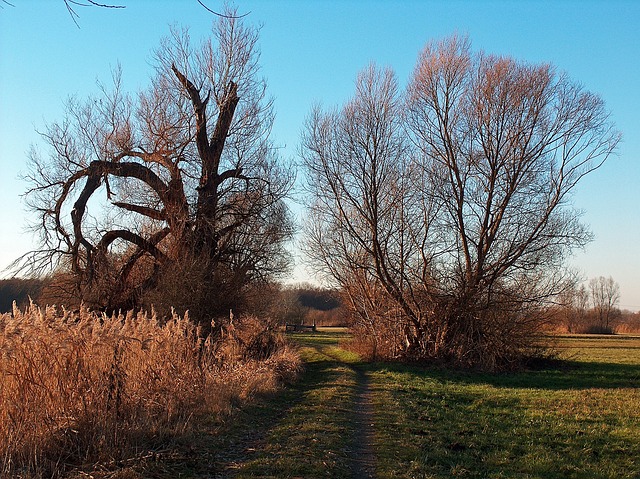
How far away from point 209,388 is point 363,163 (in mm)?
15909

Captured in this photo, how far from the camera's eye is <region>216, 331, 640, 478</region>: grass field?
22.3 feet

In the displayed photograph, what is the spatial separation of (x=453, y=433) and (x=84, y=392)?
5963 millimetres

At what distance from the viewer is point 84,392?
6.91 metres

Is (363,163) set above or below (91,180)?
above

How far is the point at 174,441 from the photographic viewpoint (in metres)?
7.14

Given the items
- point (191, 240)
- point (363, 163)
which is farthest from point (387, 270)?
point (191, 240)

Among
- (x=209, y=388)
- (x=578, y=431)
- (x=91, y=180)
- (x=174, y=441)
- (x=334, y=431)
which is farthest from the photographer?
(x=91, y=180)

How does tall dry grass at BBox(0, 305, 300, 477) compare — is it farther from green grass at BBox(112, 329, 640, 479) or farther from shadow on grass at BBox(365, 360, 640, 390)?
shadow on grass at BBox(365, 360, 640, 390)

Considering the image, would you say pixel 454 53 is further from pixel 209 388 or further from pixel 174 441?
pixel 174 441

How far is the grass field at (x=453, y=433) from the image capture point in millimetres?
6797

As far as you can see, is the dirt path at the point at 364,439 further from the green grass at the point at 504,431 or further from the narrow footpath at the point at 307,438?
the green grass at the point at 504,431

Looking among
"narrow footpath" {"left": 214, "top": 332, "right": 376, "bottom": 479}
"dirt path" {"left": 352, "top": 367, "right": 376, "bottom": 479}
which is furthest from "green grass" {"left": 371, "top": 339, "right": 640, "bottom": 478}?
"narrow footpath" {"left": 214, "top": 332, "right": 376, "bottom": 479}

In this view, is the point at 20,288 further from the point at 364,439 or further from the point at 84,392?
the point at 364,439

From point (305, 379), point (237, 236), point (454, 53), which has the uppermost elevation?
point (454, 53)
